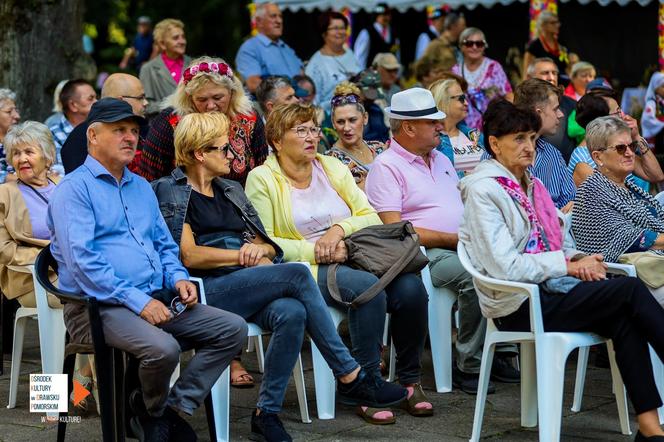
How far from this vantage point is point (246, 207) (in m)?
5.51

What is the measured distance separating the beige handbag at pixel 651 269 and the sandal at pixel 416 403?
1227mm

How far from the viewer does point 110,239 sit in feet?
15.7

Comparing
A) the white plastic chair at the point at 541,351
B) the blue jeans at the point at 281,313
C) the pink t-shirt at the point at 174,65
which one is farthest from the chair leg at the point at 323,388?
the pink t-shirt at the point at 174,65

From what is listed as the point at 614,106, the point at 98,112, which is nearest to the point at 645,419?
the point at 98,112

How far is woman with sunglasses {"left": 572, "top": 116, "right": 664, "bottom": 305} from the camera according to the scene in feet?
18.7

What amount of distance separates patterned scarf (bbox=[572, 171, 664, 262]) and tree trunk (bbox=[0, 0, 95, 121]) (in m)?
5.48

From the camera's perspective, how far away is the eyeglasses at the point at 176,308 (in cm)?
480

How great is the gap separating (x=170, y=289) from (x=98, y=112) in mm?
830

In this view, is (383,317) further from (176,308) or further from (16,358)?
(16,358)

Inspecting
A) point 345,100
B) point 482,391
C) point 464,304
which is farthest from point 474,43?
point 482,391

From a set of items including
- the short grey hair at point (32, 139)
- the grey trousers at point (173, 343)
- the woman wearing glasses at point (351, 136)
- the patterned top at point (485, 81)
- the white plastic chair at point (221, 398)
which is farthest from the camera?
the patterned top at point (485, 81)

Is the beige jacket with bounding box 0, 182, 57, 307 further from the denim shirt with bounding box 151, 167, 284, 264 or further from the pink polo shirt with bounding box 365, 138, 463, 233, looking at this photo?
the pink polo shirt with bounding box 365, 138, 463, 233

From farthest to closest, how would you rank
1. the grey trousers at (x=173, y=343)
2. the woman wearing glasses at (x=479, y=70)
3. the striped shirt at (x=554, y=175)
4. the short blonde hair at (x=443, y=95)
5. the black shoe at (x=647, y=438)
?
the woman wearing glasses at (x=479, y=70) < the short blonde hair at (x=443, y=95) < the striped shirt at (x=554, y=175) < the black shoe at (x=647, y=438) < the grey trousers at (x=173, y=343)

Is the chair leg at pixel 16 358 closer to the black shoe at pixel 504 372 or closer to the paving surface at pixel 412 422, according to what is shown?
the paving surface at pixel 412 422
